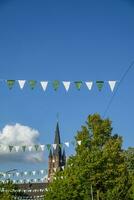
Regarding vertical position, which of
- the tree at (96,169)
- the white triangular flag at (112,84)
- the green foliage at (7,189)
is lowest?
the white triangular flag at (112,84)

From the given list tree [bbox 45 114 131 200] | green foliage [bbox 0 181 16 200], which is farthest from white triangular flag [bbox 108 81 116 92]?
green foliage [bbox 0 181 16 200]

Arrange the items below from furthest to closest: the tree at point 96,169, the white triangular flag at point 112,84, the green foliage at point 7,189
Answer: the green foliage at point 7,189 → the tree at point 96,169 → the white triangular flag at point 112,84

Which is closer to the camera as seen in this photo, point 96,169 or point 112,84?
point 112,84

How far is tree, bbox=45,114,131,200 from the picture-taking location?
5484cm

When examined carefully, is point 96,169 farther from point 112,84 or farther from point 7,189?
point 7,189

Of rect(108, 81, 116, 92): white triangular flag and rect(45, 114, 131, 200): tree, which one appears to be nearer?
rect(108, 81, 116, 92): white triangular flag

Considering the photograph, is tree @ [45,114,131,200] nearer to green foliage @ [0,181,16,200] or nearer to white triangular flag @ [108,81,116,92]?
green foliage @ [0,181,16,200]

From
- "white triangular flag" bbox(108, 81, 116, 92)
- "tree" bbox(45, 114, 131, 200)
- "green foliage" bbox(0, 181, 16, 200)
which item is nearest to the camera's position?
"white triangular flag" bbox(108, 81, 116, 92)

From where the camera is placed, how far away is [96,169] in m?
55.2

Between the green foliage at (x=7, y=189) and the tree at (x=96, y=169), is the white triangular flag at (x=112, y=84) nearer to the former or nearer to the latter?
the tree at (x=96, y=169)

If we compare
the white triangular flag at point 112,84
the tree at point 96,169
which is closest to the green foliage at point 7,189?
the tree at point 96,169

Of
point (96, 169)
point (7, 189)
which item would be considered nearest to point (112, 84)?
point (96, 169)

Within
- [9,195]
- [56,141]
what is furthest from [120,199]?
[56,141]

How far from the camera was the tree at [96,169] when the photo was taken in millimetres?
54844
